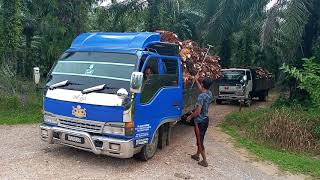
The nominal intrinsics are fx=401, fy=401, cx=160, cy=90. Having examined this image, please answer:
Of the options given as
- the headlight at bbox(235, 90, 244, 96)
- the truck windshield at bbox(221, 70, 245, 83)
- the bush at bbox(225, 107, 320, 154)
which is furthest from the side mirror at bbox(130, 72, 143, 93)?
the truck windshield at bbox(221, 70, 245, 83)

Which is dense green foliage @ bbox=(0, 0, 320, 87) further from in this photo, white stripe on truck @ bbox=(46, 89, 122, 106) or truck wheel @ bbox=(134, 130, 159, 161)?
white stripe on truck @ bbox=(46, 89, 122, 106)

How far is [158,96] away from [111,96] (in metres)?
1.28

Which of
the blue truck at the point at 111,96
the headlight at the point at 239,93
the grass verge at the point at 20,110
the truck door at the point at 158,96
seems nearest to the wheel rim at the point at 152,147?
the blue truck at the point at 111,96

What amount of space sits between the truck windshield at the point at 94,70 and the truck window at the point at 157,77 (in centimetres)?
41

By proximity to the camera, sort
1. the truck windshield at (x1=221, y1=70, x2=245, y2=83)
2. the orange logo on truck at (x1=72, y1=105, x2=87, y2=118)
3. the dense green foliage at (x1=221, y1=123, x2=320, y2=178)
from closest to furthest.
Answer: the orange logo on truck at (x1=72, y1=105, x2=87, y2=118) < the dense green foliage at (x1=221, y1=123, x2=320, y2=178) < the truck windshield at (x1=221, y1=70, x2=245, y2=83)

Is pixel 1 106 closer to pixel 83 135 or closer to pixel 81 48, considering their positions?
pixel 81 48

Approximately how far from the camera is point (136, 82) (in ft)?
22.5

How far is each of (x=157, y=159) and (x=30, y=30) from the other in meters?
16.7

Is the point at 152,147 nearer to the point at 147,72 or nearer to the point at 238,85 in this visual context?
the point at 147,72

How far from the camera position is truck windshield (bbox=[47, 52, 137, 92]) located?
24.8 feet

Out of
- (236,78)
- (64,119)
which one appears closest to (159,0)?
(236,78)

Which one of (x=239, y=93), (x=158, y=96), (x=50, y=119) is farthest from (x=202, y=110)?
(x=239, y=93)

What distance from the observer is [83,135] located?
7.26 metres

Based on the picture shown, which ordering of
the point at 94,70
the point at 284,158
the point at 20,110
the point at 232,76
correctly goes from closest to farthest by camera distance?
1. the point at 94,70
2. the point at 284,158
3. the point at 20,110
4. the point at 232,76
